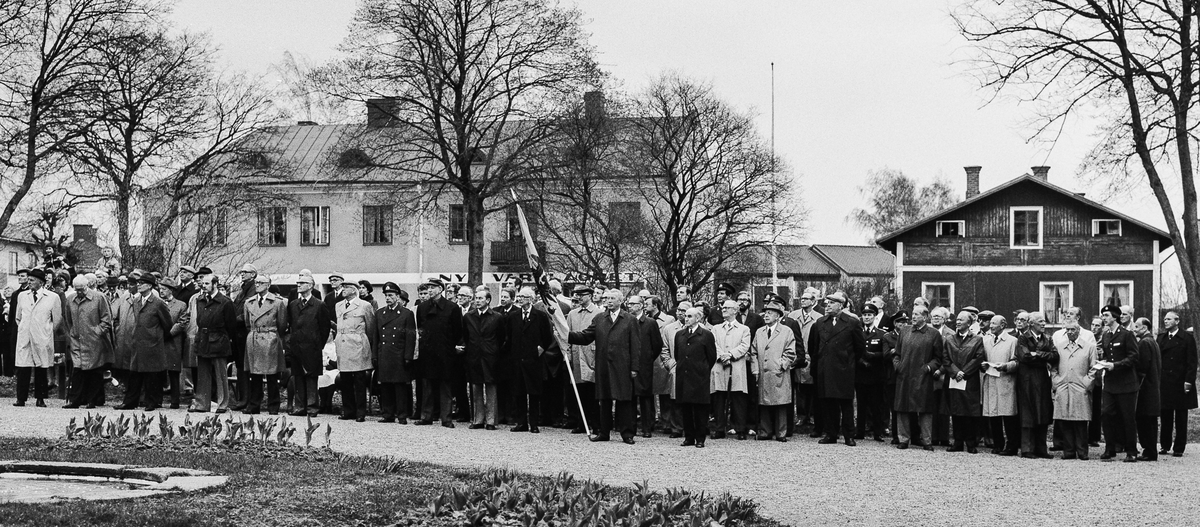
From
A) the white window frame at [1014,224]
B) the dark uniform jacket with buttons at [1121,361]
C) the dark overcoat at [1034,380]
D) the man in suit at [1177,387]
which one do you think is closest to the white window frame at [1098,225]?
the white window frame at [1014,224]

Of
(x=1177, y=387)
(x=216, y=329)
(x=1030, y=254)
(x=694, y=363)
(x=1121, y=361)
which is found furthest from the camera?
(x=1030, y=254)

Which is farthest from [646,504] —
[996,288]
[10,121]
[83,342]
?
[996,288]

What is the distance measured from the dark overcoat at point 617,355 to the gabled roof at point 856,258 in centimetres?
7351

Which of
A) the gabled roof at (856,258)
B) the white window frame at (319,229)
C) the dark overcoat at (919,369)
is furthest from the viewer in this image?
the gabled roof at (856,258)

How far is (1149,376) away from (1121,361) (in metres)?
0.55

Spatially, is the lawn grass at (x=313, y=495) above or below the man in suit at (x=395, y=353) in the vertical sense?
below

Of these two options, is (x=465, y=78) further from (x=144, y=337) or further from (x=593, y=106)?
(x=144, y=337)

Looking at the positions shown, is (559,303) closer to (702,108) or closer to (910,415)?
(910,415)

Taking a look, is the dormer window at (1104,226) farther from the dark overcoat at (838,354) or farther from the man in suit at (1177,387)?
the dark overcoat at (838,354)

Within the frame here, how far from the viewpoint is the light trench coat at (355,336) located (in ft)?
56.5

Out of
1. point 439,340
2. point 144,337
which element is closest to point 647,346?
point 439,340

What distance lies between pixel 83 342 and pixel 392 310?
4.36 m

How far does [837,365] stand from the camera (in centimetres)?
1645

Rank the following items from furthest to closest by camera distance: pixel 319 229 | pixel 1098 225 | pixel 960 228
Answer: pixel 319 229
pixel 960 228
pixel 1098 225
